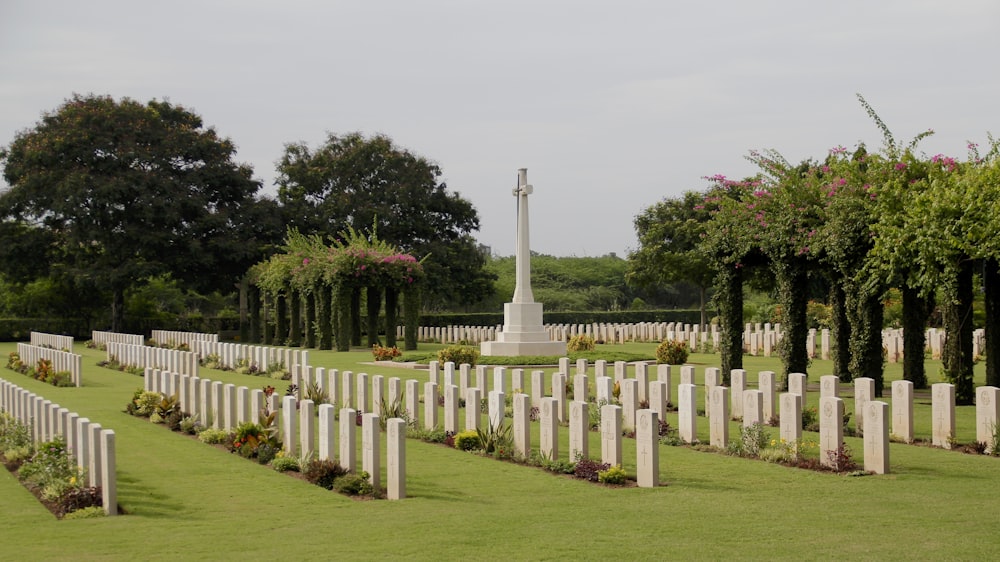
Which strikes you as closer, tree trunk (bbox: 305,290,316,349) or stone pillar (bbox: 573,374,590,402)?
stone pillar (bbox: 573,374,590,402)

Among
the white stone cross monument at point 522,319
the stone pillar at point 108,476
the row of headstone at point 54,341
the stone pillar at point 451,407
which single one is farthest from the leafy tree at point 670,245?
the stone pillar at point 108,476

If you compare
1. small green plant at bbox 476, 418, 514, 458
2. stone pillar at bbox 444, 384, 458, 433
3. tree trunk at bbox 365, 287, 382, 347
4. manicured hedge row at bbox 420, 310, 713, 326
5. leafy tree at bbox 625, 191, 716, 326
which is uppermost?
leafy tree at bbox 625, 191, 716, 326

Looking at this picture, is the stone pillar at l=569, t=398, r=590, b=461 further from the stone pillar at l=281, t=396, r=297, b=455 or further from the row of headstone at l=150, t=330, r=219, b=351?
the row of headstone at l=150, t=330, r=219, b=351

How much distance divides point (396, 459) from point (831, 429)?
4.70 meters

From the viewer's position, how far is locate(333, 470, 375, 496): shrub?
995 cm

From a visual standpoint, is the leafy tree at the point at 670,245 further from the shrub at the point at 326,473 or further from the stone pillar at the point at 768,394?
the shrub at the point at 326,473

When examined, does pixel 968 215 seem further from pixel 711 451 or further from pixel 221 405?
pixel 221 405

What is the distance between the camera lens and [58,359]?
2497cm

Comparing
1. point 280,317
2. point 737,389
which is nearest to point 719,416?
point 737,389

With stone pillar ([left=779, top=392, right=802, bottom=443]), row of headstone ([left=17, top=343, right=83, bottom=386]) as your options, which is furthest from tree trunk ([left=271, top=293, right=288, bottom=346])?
stone pillar ([left=779, top=392, right=802, bottom=443])

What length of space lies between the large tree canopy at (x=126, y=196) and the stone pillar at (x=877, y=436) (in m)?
40.6

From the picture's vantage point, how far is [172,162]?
49.2 m

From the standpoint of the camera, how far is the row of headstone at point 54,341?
32.8m

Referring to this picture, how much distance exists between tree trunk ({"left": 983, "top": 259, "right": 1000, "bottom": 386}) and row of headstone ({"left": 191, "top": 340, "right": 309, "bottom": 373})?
14026 millimetres
